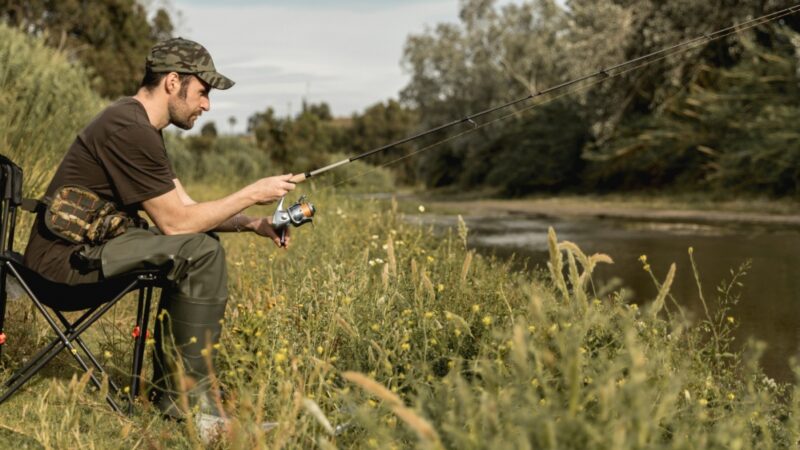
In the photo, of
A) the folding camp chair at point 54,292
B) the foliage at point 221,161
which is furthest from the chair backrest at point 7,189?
the foliage at point 221,161

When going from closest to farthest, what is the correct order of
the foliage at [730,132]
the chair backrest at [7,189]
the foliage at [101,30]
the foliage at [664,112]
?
the chair backrest at [7,189] < the foliage at [730,132] < the foliage at [664,112] < the foliage at [101,30]

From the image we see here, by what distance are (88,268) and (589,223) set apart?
15.4 metres

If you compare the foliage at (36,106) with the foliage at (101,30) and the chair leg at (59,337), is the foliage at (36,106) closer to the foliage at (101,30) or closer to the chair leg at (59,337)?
the chair leg at (59,337)

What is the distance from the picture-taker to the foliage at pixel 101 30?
36625 millimetres

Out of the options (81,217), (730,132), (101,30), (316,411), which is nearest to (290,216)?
(81,217)

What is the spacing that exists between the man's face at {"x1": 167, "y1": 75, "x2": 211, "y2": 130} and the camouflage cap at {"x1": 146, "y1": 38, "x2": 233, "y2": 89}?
5 centimetres

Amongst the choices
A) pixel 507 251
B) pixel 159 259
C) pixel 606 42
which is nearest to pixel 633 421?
pixel 159 259

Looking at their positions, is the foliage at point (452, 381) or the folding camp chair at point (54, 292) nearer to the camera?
the foliage at point (452, 381)

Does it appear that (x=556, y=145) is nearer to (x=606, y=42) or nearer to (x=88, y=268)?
(x=606, y=42)

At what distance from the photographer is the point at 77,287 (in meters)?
3.79

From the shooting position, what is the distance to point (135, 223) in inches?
156

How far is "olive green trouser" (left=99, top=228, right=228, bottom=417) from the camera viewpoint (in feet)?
11.9

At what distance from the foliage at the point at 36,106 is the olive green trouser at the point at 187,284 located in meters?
3.94

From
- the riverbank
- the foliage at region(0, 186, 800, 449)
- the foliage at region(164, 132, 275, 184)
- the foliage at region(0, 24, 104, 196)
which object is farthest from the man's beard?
the foliage at region(164, 132, 275, 184)
